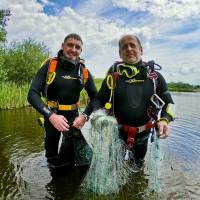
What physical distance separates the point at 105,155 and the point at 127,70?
1307 mm

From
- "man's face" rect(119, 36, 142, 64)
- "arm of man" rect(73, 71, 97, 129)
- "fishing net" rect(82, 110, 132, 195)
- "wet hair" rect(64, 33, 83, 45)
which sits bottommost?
"fishing net" rect(82, 110, 132, 195)

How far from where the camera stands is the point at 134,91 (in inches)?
193

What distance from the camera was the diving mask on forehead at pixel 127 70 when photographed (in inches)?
192

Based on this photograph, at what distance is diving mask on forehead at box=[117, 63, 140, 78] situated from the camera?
4.88 metres

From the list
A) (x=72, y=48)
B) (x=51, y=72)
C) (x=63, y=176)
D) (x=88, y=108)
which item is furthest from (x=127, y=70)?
(x=63, y=176)

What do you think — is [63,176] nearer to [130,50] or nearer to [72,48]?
[72,48]

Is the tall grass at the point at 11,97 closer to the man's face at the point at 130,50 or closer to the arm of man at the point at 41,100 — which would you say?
the arm of man at the point at 41,100

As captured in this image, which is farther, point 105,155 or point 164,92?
point 164,92

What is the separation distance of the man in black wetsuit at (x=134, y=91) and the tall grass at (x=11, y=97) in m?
14.8

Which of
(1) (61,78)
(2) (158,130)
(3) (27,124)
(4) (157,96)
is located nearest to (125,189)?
(2) (158,130)

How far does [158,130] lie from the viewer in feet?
15.6

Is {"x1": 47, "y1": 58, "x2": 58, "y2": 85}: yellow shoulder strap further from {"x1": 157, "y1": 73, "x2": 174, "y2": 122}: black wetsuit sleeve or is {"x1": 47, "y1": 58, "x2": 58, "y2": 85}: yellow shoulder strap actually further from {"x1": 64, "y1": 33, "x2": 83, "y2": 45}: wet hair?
{"x1": 157, "y1": 73, "x2": 174, "y2": 122}: black wetsuit sleeve

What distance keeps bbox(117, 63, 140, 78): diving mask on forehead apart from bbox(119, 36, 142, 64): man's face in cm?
10

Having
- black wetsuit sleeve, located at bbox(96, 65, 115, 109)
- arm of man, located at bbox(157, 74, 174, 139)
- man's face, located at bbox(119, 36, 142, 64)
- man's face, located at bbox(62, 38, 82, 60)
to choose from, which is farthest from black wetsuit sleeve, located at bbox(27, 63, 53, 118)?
arm of man, located at bbox(157, 74, 174, 139)
